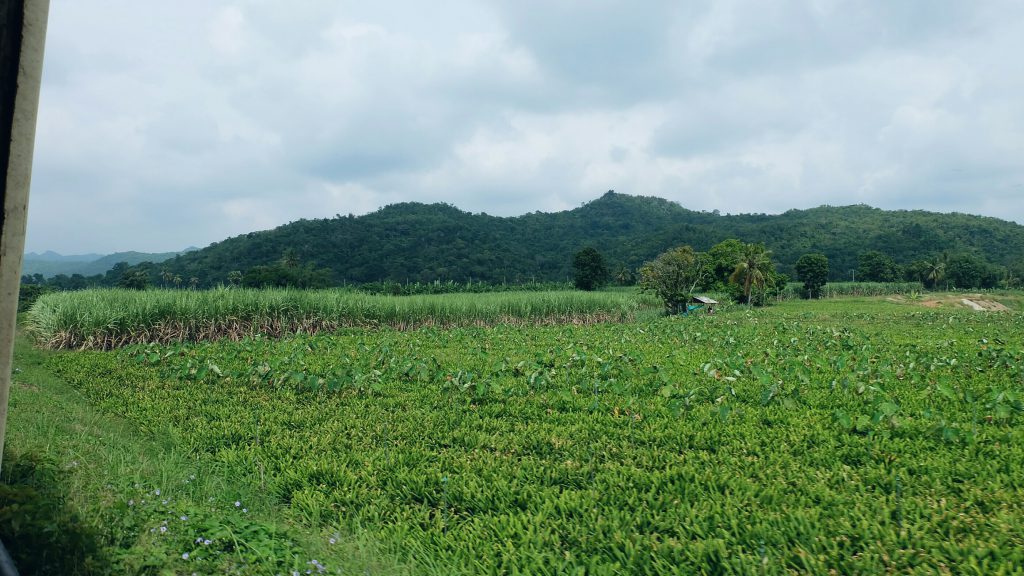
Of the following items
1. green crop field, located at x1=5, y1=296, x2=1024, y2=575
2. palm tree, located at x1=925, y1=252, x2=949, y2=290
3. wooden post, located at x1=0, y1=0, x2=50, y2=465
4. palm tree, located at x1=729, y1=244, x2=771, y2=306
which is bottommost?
green crop field, located at x1=5, y1=296, x2=1024, y2=575

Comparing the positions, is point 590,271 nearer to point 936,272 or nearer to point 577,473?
point 936,272

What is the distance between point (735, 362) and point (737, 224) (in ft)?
337

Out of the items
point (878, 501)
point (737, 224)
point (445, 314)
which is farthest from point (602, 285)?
point (878, 501)

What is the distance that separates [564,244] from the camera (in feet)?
292

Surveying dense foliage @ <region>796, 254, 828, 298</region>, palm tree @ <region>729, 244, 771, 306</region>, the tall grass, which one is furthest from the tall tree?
dense foliage @ <region>796, 254, 828, 298</region>

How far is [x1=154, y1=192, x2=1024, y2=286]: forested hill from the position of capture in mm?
59344

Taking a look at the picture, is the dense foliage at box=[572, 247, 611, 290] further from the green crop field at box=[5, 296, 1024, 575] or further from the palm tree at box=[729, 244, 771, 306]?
the green crop field at box=[5, 296, 1024, 575]

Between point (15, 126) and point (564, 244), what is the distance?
87502mm

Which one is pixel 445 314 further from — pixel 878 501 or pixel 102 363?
pixel 878 501

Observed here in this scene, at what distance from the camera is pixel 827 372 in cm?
857

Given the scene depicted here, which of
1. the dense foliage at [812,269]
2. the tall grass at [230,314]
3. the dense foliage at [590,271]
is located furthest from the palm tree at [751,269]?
the tall grass at [230,314]

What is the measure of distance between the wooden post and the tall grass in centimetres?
1484

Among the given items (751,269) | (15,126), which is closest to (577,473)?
(15,126)

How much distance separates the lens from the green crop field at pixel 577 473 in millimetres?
3121
